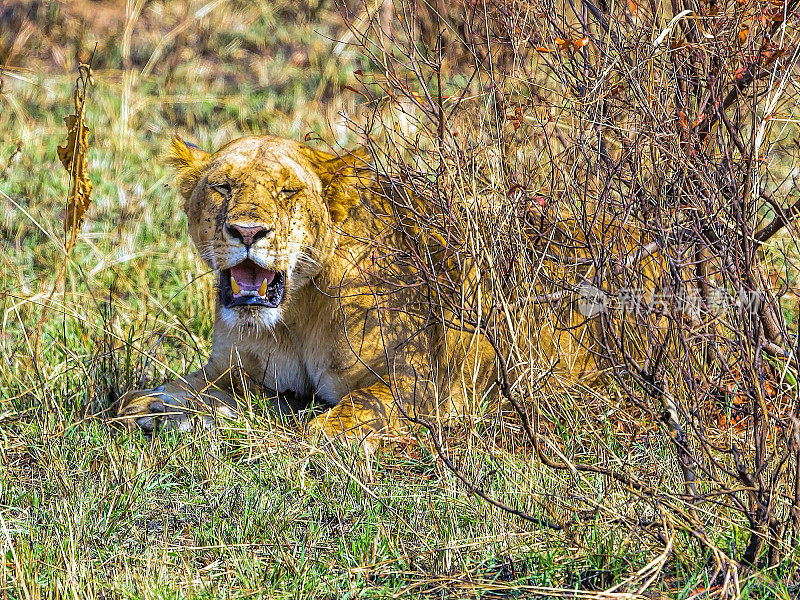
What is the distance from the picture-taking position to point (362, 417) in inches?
142

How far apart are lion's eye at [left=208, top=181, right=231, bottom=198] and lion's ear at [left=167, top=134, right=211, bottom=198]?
8.1 inches

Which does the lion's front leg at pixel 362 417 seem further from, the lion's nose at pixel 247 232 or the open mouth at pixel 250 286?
the lion's nose at pixel 247 232

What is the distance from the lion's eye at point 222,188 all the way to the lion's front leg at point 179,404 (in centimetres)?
67

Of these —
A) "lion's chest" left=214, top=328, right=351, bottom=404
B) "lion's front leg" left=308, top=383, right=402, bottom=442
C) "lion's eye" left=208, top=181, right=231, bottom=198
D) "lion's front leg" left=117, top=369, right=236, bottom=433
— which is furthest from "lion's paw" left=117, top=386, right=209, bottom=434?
"lion's eye" left=208, top=181, right=231, bottom=198

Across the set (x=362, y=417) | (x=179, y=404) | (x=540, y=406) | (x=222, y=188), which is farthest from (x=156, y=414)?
(x=540, y=406)

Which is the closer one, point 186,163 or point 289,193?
point 289,193

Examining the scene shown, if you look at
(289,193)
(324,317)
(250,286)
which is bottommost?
(324,317)

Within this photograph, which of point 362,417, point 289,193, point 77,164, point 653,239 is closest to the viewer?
point 653,239

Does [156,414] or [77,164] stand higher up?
[77,164]

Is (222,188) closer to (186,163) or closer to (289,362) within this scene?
(186,163)

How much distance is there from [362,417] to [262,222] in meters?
0.75

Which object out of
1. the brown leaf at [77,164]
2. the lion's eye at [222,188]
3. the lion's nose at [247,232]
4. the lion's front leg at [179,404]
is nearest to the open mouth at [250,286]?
the lion's nose at [247,232]

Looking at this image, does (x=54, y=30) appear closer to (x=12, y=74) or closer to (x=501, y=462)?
(x=12, y=74)

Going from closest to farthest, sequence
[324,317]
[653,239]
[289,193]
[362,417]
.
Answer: [653,239]
[289,193]
[362,417]
[324,317]
